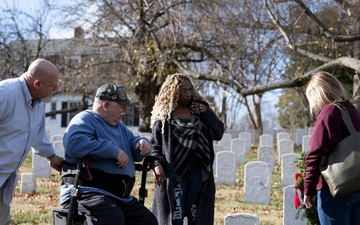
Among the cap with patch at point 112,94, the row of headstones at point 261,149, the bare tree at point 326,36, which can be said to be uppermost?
the bare tree at point 326,36

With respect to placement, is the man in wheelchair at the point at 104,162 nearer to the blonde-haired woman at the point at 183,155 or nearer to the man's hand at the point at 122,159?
the man's hand at the point at 122,159

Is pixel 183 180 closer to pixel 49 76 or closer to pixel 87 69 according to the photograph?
pixel 49 76

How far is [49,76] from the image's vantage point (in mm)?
4840

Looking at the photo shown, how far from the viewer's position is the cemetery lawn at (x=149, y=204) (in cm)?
828

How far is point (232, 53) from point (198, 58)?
1.99 meters

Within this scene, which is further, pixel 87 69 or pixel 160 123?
pixel 87 69

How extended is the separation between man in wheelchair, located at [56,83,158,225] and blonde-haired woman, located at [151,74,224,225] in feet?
2.73

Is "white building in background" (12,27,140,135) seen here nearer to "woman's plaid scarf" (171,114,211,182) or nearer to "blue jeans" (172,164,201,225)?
"woman's plaid scarf" (171,114,211,182)

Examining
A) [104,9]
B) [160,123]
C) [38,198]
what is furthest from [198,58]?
[160,123]

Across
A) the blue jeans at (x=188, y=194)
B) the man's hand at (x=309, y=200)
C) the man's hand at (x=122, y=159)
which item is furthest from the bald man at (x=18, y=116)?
the man's hand at (x=309, y=200)

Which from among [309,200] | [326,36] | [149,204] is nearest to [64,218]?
[309,200]

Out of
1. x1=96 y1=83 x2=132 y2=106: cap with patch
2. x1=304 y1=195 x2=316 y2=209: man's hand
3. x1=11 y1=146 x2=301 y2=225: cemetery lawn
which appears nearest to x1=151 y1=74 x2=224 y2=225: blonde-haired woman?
x1=96 y1=83 x2=132 y2=106: cap with patch

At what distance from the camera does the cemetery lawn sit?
8276 millimetres

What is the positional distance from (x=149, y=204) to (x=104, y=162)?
4.90 meters
